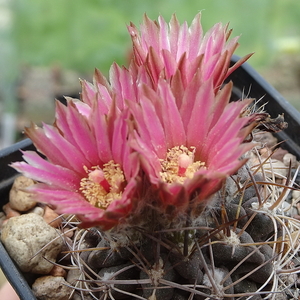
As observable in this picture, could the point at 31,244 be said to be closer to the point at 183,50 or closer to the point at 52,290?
the point at 52,290

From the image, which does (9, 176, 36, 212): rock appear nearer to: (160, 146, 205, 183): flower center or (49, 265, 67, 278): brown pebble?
(49, 265, 67, 278): brown pebble

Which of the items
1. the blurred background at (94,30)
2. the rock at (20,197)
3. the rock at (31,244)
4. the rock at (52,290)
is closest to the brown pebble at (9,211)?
the rock at (20,197)

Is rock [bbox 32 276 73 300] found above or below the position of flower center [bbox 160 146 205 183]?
below

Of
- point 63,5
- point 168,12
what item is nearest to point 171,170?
point 168,12

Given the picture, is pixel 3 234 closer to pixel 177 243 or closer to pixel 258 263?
pixel 177 243

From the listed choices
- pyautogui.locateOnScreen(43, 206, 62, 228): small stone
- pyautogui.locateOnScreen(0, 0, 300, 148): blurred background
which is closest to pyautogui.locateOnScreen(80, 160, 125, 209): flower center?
pyautogui.locateOnScreen(43, 206, 62, 228): small stone

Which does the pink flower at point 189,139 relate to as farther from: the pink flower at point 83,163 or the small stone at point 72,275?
the small stone at point 72,275
